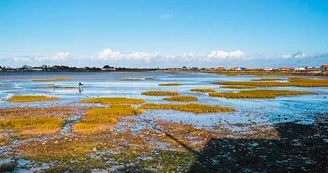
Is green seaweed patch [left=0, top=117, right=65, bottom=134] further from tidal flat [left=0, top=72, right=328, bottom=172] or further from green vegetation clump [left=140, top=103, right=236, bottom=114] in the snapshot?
green vegetation clump [left=140, top=103, right=236, bottom=114]

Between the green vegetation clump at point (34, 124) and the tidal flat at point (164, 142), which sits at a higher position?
the green vegetation clump at point (34, 124)

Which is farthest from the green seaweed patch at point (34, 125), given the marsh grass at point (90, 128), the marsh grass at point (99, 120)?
the marsh grass at point (99, 120)

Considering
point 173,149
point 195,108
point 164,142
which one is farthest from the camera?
point 195,108

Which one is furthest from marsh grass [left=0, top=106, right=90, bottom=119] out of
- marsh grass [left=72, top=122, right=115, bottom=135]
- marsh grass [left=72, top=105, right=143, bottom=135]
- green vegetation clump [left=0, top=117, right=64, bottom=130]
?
marsh grass [left=72, top=122, right=115, bottom=135]

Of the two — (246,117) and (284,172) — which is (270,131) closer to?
(246,117)

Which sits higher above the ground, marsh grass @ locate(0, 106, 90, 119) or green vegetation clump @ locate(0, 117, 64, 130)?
green vegetation clump @ locate(0, 117, 64, 130)

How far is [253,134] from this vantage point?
72.3 ft

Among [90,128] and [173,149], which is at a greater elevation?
Result: [90,128]

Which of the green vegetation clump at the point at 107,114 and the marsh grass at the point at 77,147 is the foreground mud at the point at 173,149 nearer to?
the marsh grass at the point at 77,147

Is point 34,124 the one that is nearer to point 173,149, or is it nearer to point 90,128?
point 90,128

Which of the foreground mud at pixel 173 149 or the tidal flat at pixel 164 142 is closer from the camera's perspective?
the foreground mud at pixel 173 149

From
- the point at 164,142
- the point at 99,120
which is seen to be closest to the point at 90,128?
the point at 99,120

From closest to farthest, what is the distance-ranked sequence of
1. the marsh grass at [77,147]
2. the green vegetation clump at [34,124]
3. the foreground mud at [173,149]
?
the foreground mud at [173,149], the marsh grass at [77,147], the green vegetation clump at [34,124]

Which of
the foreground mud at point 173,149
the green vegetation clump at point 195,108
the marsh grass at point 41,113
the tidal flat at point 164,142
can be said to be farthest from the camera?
the green vegetation clump at point 195,108
